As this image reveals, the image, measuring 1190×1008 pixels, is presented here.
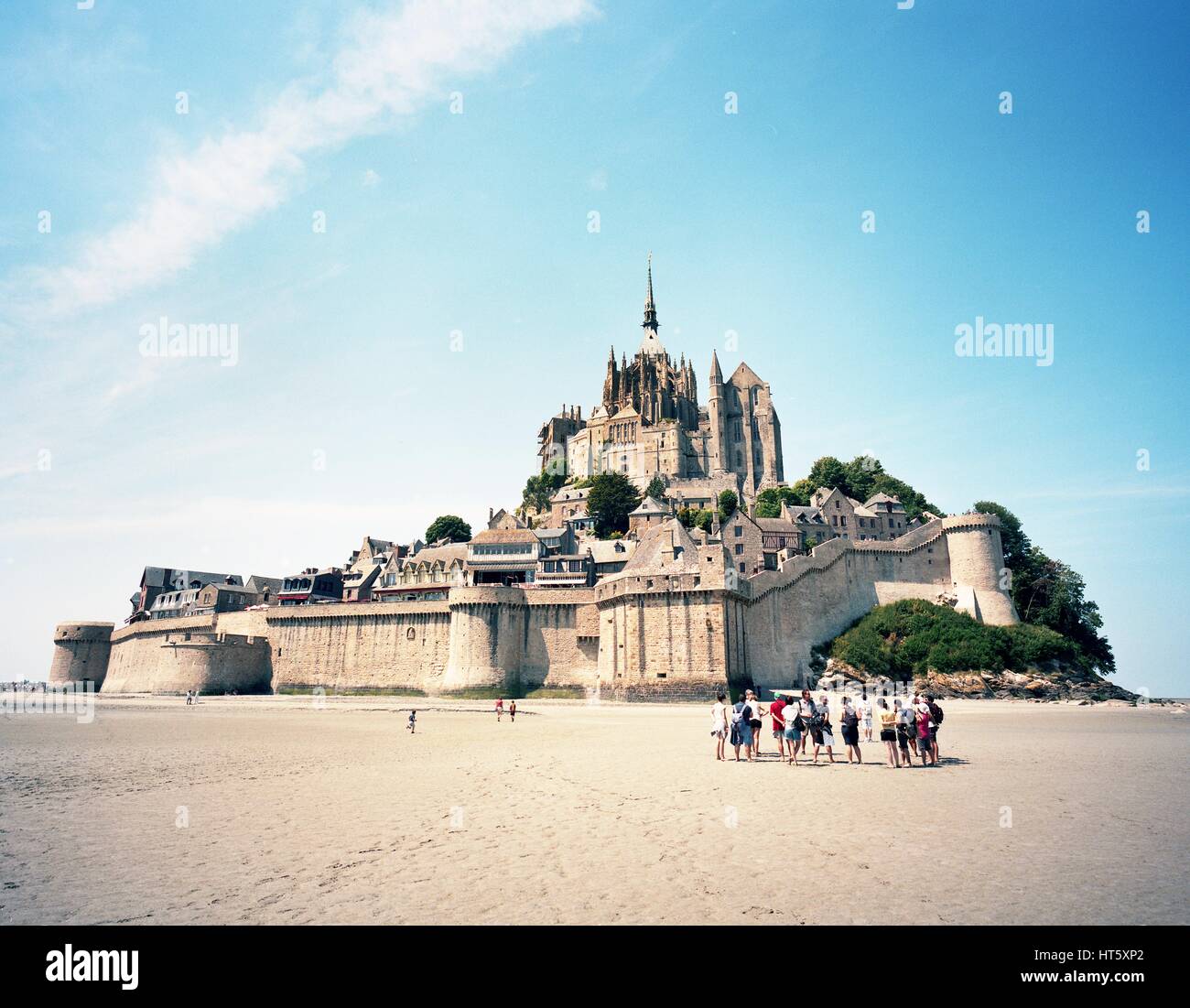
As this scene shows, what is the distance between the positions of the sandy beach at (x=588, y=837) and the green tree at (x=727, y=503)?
6396 cm

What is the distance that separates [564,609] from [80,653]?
54821 mm

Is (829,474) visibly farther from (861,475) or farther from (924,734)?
(924,734)

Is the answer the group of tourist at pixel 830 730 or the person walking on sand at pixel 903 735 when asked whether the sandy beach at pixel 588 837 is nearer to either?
the group of tourist at pixel 830 730

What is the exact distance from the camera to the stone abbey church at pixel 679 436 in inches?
4070

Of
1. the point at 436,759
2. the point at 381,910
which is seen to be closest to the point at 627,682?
the point at 436,759

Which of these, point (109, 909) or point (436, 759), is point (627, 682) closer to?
point (436, 759)

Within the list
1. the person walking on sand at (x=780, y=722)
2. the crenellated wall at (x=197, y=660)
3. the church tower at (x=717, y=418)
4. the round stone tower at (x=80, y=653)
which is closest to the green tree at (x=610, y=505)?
the church tower at (x=717, y=418)

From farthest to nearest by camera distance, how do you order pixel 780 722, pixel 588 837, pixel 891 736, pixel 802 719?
pixel 780 722 < pixel 802 719 < pixel 891 736 < pixel 588 837

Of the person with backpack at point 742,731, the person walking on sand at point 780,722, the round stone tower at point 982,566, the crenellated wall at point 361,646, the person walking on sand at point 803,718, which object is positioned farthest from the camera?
the round stone tower at point 982,566

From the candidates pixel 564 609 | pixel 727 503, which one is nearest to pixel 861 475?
pixel 727 503

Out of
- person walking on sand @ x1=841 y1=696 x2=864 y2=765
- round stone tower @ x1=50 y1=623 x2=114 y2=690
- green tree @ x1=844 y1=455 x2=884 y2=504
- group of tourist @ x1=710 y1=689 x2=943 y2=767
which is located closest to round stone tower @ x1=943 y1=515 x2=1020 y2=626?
green tree @ x1=844 y1=455 x2=884 y2=504

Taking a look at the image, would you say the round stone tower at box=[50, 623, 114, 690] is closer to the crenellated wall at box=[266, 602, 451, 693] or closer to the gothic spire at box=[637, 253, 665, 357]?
the crenellated wall at box=[266, 602, 451, 693]

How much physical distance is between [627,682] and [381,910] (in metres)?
40.3

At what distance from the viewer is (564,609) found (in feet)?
173
